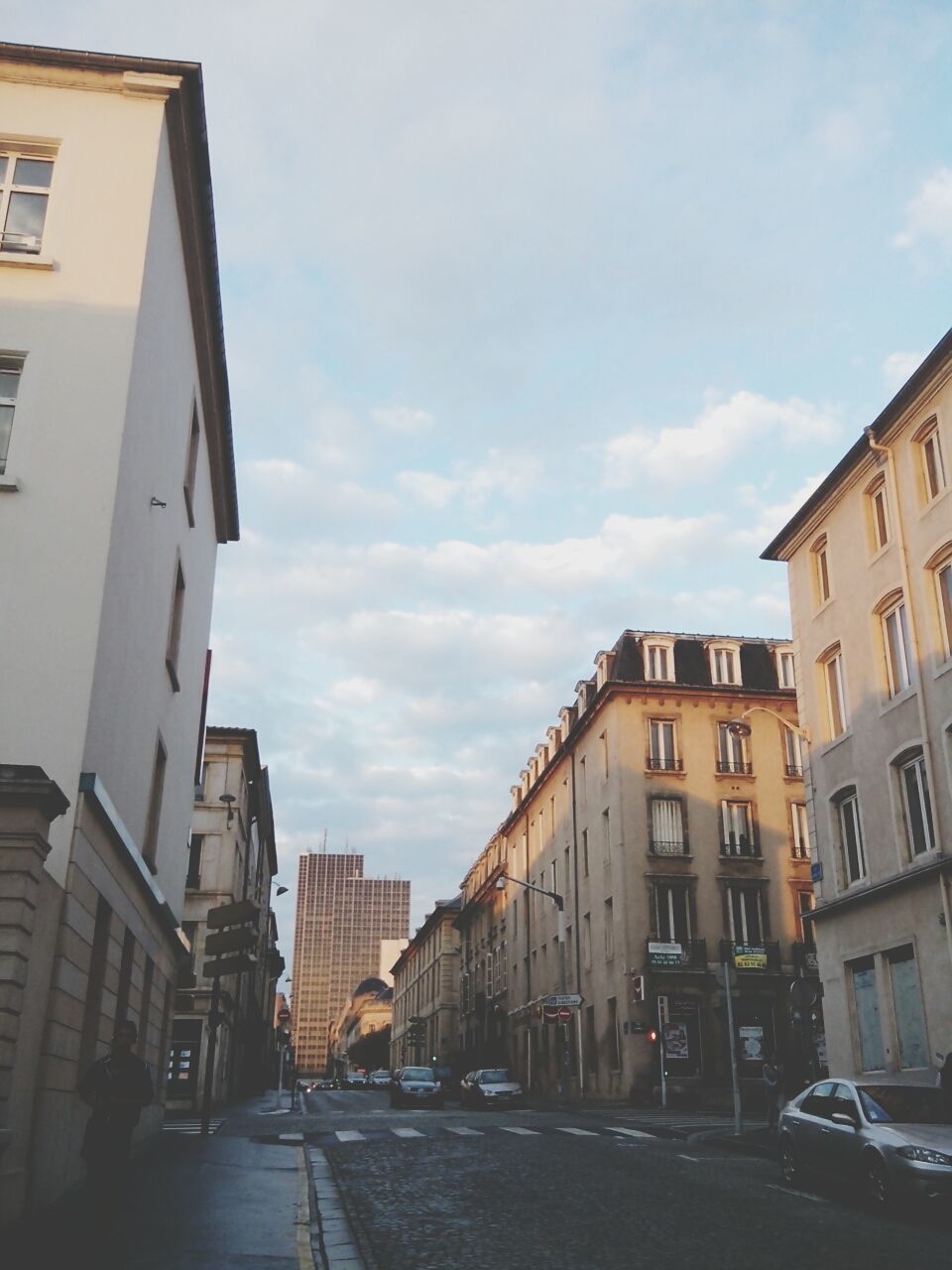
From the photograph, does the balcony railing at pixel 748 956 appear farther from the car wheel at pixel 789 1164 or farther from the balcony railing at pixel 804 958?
the car wheel at pixel 789 1164

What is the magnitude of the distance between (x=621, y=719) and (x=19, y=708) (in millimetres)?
32919

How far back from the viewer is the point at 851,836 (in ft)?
82.4

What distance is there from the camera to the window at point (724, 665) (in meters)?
45.1

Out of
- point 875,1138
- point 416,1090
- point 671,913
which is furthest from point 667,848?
point 875,1138

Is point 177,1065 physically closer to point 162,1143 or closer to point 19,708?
point 162,1143

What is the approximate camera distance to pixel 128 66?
51.4 ft

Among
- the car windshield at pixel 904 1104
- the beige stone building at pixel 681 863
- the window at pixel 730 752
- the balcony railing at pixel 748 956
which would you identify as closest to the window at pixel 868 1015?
the car windshield at pixel 904 1104

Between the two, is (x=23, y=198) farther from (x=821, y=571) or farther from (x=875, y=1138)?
(x=821, y=571)

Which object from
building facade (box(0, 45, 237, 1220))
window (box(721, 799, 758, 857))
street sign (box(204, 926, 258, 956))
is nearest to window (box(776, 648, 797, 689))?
window (box(721, 799, 758, 857))

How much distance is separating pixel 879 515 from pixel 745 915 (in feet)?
70.4

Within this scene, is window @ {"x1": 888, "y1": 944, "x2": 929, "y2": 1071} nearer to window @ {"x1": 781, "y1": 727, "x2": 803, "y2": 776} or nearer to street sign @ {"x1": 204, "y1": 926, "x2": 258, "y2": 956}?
street sign @ {"x1": 204, "y1": 926, "x2": 258, "y2": 956}

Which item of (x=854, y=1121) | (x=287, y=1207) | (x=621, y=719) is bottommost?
(x=287, y=1207)

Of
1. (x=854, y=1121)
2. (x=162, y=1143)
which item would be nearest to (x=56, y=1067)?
(x=854, y=1121)

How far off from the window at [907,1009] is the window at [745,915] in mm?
19258
